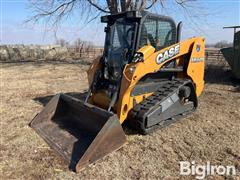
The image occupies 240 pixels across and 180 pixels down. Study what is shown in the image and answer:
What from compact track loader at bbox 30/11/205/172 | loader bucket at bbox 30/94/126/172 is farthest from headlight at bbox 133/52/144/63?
loader bucket at bbox 30/94/126/172

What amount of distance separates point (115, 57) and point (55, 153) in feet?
6.71

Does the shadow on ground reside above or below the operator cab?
below

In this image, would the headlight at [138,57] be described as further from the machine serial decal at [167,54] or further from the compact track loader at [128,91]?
the machine serial decal at [167,54]

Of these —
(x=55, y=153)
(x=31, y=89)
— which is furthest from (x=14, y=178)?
(x=31, y=89)

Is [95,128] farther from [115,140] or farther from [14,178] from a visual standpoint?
[14,178]

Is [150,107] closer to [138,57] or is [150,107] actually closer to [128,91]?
[128,91]

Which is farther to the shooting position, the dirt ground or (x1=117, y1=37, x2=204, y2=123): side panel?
(x1=117, y1=37, x2=204, y2=123): side panel

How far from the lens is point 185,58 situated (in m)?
5.24

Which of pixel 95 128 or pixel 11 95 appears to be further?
pixel 11 95

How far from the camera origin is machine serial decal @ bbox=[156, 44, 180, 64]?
448 centimetres

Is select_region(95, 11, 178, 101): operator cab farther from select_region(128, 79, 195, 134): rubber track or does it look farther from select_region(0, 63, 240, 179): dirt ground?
select_region(0, 63, 240, 179): dirt ground

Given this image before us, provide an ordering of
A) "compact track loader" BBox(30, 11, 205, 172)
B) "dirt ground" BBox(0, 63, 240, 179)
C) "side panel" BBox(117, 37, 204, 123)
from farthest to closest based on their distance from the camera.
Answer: "side panel" BBox(117, 37, 204, 123) < "compact track loader" BBox(30, 11, 205, 172) < "dirt ground" BBox(0, 63, 240, 179)

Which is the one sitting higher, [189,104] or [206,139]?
[189,104]

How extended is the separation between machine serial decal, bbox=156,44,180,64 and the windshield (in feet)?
1.68
